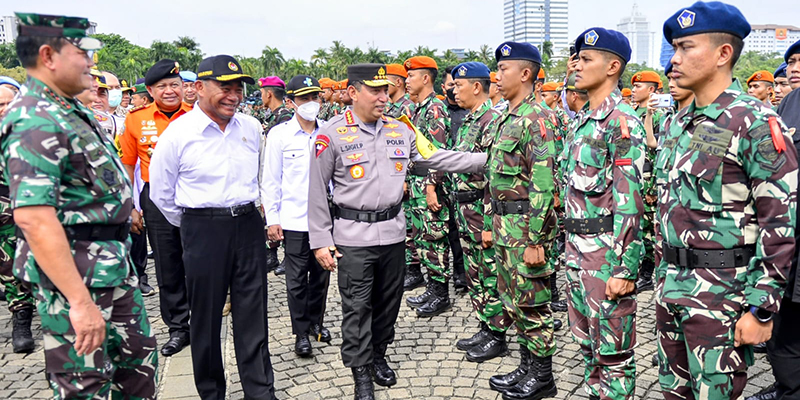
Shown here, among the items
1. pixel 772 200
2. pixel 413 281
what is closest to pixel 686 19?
pixel 772 200

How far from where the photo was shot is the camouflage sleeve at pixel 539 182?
12.8ft

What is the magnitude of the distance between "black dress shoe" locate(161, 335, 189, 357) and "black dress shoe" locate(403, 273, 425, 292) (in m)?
2.63

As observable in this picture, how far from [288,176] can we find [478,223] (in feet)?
5.94

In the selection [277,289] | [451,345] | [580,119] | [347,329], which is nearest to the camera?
[580,119]

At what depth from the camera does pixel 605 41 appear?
335cm

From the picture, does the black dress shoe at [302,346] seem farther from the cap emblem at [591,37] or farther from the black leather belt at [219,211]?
the cap emblem at [591,37]

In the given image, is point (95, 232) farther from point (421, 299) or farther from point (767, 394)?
point (767, 394)

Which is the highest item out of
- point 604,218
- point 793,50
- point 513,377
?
point 793,50

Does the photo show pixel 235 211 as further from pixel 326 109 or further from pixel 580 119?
pixel 326 109

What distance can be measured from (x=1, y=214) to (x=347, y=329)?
2.97 m

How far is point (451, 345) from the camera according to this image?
495 cm

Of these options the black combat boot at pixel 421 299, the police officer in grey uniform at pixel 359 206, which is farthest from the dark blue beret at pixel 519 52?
the black combat boot at pixel 421 299

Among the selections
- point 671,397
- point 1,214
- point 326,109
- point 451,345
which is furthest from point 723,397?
point 326,109

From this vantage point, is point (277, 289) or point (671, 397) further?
point (277, 289)
